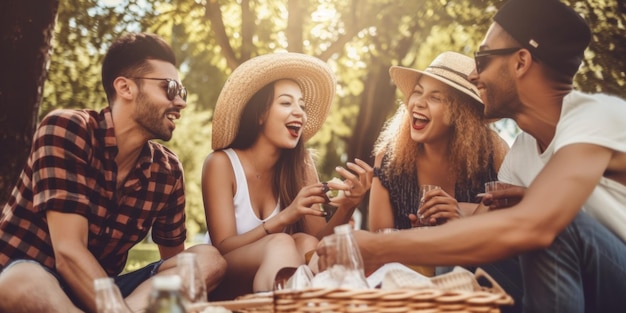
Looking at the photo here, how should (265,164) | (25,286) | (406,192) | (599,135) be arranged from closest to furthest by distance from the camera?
(599,135)
(25,286)
(406,192)
(265,164)

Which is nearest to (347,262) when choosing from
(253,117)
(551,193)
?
(551,193)

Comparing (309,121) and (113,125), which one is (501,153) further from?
(113,125)

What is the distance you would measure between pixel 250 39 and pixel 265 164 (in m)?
4.55

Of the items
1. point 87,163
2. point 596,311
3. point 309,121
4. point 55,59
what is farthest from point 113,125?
point 55,59

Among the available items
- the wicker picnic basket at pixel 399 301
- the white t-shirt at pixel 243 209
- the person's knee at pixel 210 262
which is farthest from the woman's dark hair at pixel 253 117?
the wicker picnic basket at pixel 399 301

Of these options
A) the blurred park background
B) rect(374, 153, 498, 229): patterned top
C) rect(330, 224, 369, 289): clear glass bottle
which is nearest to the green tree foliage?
the blurred park background

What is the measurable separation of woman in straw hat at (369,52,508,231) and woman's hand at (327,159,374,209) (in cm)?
56

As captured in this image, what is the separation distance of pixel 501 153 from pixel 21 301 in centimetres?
343

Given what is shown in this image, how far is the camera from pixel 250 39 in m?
9.52

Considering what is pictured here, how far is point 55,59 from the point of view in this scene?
34.7 ft

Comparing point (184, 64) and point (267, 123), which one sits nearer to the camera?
point (267, 123)

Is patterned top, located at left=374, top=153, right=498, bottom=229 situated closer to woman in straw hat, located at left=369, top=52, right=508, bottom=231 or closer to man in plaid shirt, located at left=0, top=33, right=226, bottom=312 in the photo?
woman in straw hat, located at left=369, top=52, right=508, bottom=231

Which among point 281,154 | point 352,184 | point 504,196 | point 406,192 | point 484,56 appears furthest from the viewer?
point 281,154

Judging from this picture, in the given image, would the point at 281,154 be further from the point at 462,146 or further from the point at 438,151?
the point at 462,146
